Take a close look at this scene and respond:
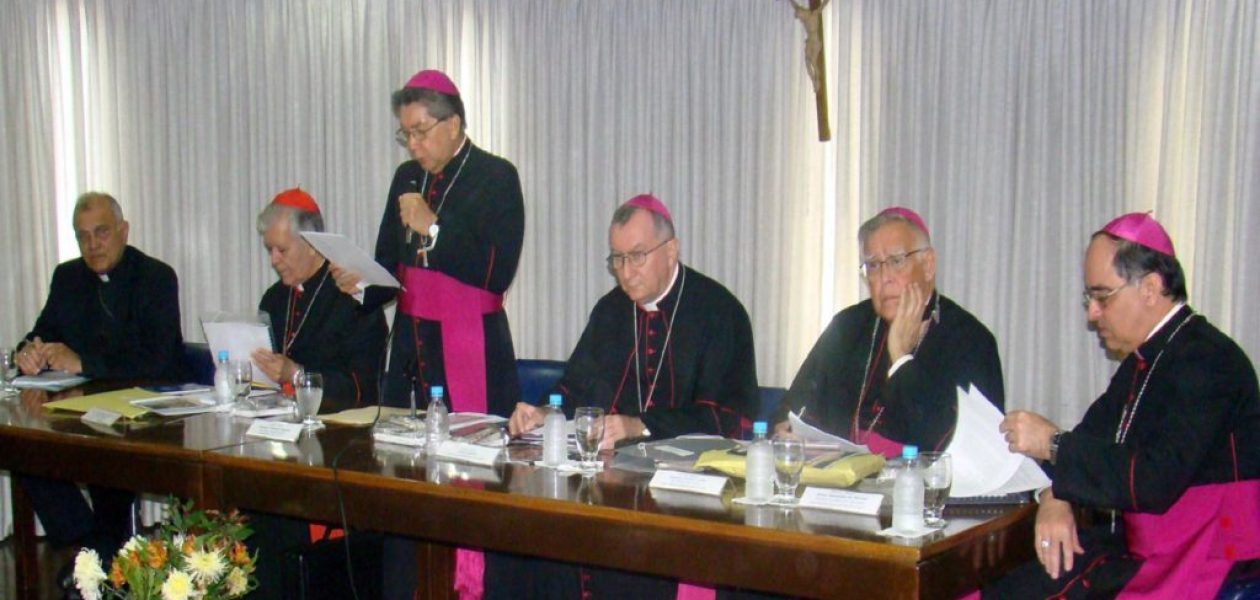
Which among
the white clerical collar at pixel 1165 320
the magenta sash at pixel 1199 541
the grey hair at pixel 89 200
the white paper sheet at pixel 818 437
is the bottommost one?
the magenta sash at pixel 1199 541

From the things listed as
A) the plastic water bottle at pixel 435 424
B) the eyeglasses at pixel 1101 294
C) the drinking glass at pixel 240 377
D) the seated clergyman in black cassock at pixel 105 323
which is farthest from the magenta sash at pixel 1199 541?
the seated clergyman in black cassock at pixel 105 323

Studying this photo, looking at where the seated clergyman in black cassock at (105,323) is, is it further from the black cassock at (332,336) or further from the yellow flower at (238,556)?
the yellow flower at (238,556)

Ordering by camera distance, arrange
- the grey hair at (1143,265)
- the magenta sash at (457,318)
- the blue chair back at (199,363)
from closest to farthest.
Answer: the grey hair at (1143,265) < the magenta sash at (457,318) < the blue chair back at (199,363)

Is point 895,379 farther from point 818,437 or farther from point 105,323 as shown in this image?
point 105,323

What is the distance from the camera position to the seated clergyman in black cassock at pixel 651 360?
368cm

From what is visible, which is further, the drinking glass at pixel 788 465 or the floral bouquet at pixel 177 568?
the drinking glass at pixel 788 465

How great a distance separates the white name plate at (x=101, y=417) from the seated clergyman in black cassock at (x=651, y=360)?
1.24 metres

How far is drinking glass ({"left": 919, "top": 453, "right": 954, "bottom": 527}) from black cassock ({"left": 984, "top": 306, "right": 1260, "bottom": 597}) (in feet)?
1.18

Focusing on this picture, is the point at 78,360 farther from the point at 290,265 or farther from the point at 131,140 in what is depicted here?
the point at 131,140

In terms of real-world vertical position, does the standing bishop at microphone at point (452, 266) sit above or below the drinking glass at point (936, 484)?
above

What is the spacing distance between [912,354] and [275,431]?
1.84 metres

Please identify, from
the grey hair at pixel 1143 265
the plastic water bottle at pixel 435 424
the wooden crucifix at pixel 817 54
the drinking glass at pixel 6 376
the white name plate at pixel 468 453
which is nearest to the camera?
the grey hair at pixel 1143 265

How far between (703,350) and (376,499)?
1228 millimetres

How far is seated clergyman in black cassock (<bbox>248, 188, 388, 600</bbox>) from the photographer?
168 inches
